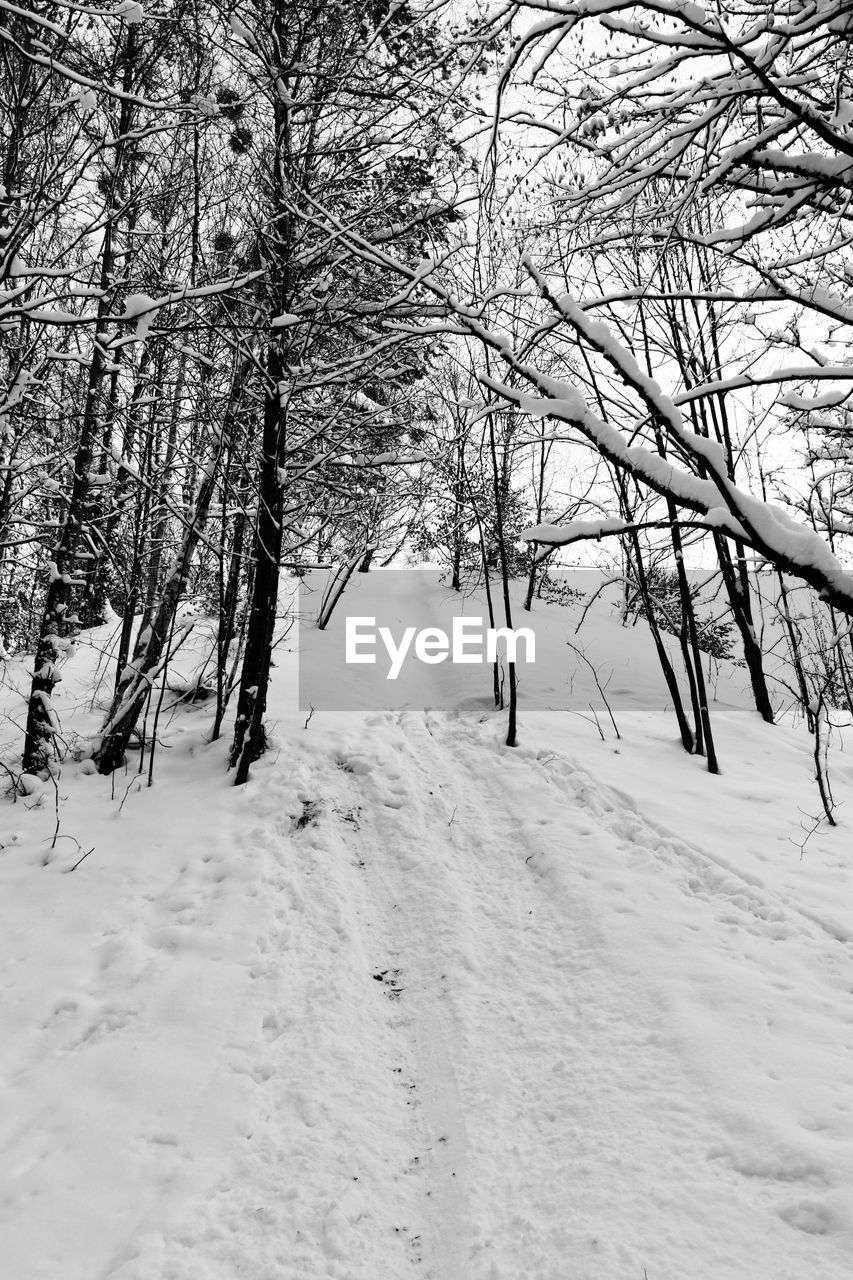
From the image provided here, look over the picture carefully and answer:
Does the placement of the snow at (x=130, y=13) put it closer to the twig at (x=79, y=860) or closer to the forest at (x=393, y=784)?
the forest at (x=393, y=784)

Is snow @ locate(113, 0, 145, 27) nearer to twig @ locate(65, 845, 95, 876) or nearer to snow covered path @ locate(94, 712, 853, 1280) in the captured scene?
snow covered path @ locate(94, 712, 853, 1280)

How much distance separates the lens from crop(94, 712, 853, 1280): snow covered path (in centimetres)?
287

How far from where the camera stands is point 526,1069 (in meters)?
3.88

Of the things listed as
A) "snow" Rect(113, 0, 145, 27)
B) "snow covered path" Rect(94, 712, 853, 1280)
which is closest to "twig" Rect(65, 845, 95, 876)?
"snow covered path" Rect(94, 712, 853, 1280)

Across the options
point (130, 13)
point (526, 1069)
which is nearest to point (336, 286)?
point (130, 13)

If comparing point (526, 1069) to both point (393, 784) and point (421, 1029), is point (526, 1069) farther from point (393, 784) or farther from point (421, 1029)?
point (393, 784)

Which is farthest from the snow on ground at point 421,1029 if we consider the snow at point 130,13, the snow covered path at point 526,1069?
the snow at point 130,13

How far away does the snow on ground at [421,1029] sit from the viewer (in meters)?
2.91

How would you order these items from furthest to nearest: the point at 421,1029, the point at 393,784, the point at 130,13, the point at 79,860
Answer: the point at 393,784
the point at 79,860
the point at 421,1029
the point at 130,13

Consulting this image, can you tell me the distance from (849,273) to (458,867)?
209 inches

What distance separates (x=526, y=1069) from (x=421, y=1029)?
68cm

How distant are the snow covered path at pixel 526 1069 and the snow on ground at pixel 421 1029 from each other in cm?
1

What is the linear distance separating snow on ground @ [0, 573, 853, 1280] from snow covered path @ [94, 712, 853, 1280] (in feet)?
0.05

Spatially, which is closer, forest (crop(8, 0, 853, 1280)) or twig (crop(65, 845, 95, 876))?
forest (crop(8, 0, 853, 1280))
